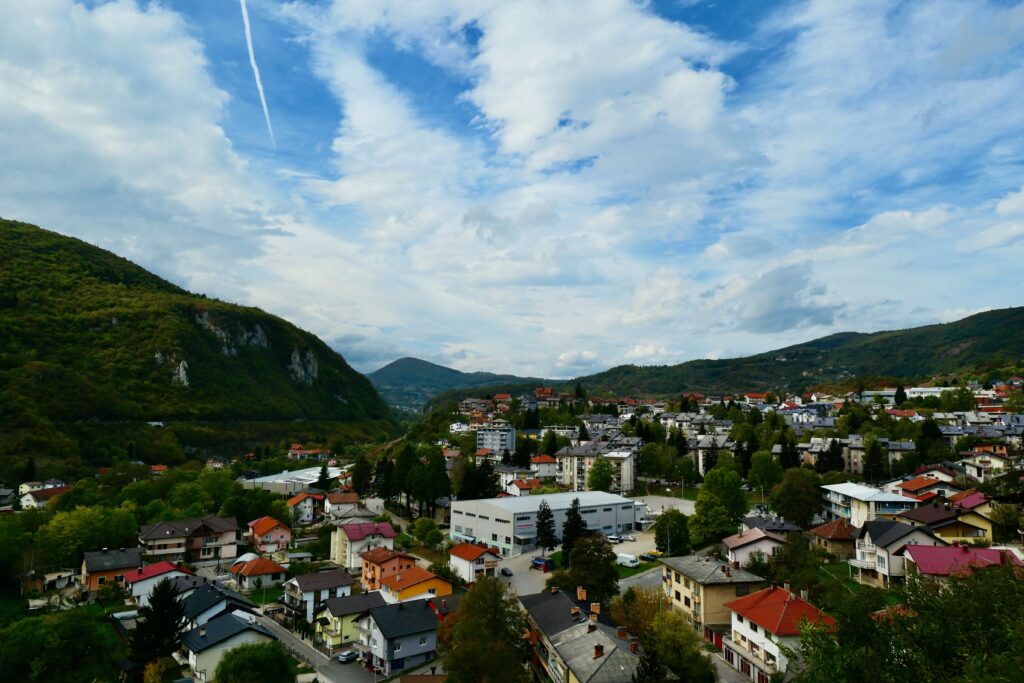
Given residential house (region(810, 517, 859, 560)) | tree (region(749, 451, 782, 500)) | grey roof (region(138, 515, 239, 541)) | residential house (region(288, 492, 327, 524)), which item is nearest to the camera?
residential house (region(810, 517, 859, 560))

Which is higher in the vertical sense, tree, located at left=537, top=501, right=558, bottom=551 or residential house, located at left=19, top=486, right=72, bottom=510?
residential house, located at left=19, top=486, right=72, bottom=510

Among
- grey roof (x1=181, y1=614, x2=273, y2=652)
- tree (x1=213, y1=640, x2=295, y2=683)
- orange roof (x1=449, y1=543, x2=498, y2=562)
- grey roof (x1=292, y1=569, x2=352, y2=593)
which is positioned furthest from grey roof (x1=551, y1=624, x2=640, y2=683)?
grey roof (x1=292, y1=569, x2=352, y2=593)

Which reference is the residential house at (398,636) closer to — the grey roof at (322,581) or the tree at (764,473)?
the grey roof at (322,581)

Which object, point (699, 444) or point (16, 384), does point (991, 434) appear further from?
point (16, 384)

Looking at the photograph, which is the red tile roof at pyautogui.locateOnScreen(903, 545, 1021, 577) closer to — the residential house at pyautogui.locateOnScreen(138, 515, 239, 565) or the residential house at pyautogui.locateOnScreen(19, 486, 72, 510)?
the residential house at pyautogui.locateOnScreen(138, 515, 239, 565)

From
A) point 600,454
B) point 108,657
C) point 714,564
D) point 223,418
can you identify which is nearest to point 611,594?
point 714,564

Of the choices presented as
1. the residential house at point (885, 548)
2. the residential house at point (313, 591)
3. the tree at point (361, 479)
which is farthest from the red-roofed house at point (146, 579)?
the residential house at point (885, 548)
